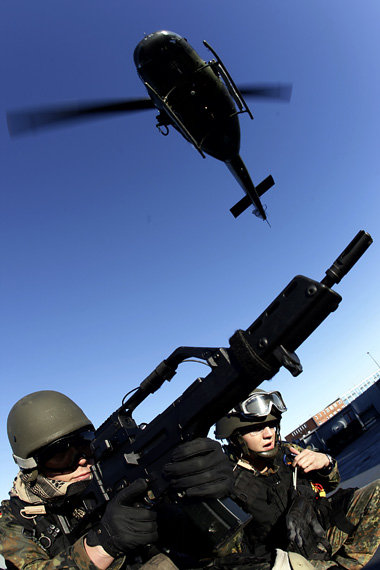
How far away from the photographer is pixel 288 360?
2.58 m

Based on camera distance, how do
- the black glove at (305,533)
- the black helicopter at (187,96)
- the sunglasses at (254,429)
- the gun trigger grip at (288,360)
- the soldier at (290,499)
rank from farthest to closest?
the black helicopter at (187,96) → the sunglasses at (254,429) → the soldier at (290,499) → the black glove at (305,533) → the gun trigger grip at (288,360)

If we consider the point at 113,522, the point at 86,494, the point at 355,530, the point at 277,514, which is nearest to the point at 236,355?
the point at 113,522

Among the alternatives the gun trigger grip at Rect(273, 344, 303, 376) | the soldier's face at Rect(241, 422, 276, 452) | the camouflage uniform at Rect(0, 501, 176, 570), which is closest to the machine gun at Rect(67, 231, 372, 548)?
the gun trigger grip at Rect(273, 344, 303, 376)

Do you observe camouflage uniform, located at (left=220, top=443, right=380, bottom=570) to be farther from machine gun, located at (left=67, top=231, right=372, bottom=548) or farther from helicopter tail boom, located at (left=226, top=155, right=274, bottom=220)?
helicopter tail boom, located at (left=226, top=155, right=274, bottom=220)

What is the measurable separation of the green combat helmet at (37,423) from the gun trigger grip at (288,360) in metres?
2.49

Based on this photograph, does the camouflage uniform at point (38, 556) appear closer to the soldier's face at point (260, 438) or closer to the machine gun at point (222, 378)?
the machine gun at point (222, 378)

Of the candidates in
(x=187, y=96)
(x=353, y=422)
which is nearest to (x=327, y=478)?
(x=187, y=96)

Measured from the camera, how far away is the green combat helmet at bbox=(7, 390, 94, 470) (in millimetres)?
3549

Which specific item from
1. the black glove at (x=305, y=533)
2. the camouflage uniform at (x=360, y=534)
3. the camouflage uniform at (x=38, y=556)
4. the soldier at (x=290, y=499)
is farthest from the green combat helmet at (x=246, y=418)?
the camouflage uniform at (x=38, y=556)

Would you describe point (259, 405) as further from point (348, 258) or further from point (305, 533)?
point (348, 258)

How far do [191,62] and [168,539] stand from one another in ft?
40.5

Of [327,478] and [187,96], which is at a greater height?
[187,96]

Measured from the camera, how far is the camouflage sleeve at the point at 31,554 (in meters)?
2.92

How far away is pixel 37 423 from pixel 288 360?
2.80 meters
